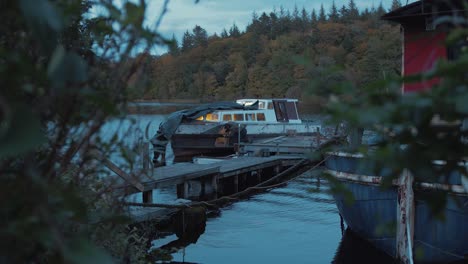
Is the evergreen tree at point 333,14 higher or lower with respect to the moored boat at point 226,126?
higher

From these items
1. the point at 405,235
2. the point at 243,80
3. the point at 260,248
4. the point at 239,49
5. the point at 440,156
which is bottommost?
the point at 260,248

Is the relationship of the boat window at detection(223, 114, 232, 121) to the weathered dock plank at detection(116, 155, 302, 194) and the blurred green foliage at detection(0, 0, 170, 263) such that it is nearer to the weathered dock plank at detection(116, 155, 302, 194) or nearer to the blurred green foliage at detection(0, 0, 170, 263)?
the weathered dock plank at detection(116, 155, 302, 194)

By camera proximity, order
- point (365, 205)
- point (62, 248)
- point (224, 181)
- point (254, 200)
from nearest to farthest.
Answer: point (62, 248), point (365, 205), point (254, 200), point (224, 181)

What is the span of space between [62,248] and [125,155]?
1282mm

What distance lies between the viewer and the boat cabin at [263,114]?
93.5ft

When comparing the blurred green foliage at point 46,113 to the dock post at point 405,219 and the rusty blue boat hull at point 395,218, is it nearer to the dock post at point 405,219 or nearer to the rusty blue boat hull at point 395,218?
the rusty blue boat hull at point 395,218

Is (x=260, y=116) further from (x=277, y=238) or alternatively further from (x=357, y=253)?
(x=357, y=253)

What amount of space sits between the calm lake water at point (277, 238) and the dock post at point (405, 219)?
1.41 m

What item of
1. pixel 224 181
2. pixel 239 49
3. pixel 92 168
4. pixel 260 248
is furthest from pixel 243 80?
pixel 92 168

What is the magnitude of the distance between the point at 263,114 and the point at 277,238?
17853 millimetres

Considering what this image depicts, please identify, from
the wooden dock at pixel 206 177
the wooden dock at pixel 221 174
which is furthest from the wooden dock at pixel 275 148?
the wooden dock at pixel 206 177

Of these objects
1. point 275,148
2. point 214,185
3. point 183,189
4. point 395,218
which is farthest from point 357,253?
point 275,148

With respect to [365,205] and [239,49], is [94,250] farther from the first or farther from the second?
[239,49]

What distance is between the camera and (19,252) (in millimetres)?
1153
